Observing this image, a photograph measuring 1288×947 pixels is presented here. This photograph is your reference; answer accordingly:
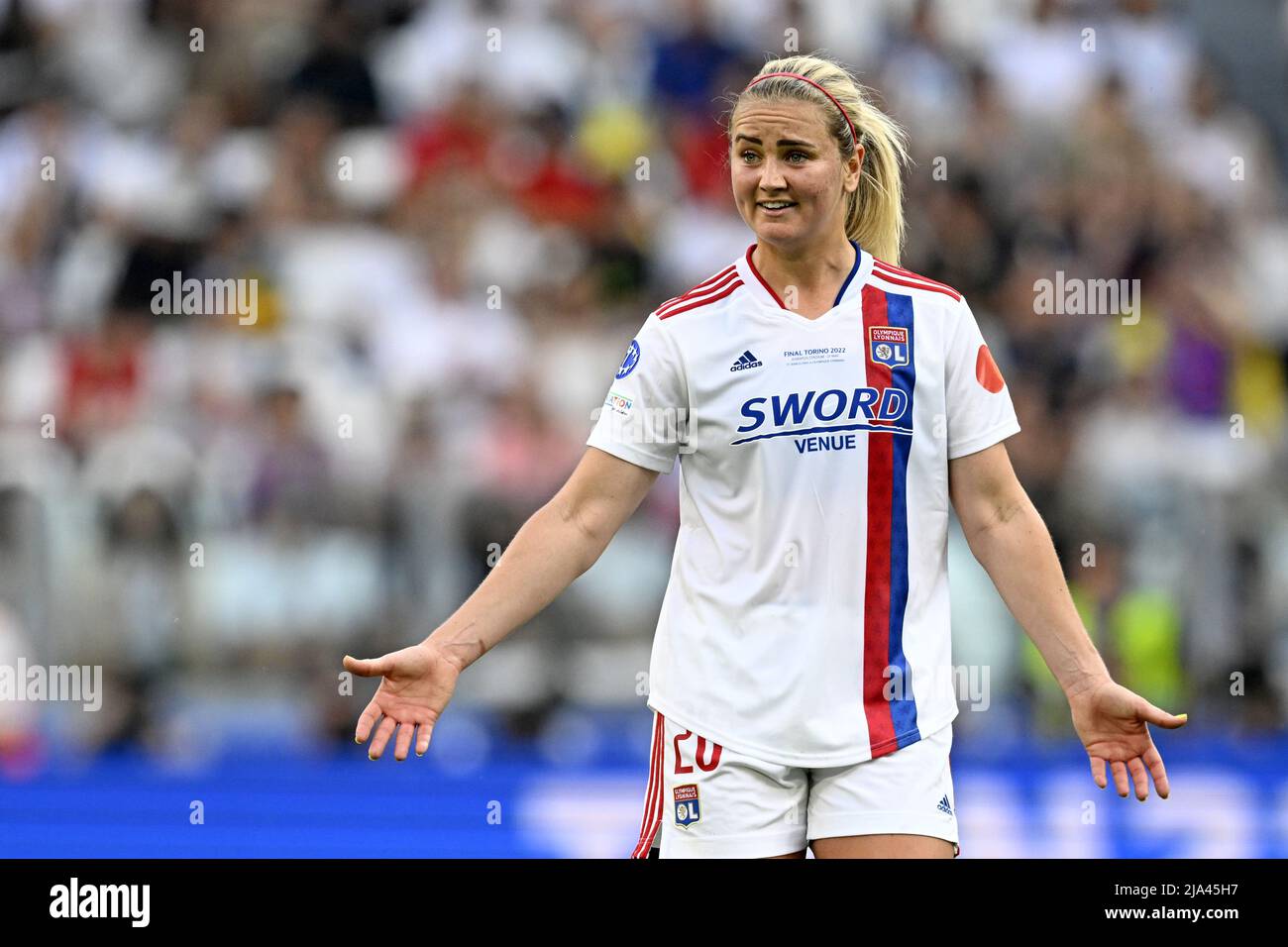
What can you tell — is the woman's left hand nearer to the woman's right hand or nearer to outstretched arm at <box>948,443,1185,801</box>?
outstretched arm at <box>948,443,1185,801</box>

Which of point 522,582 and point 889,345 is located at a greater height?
point 889,345

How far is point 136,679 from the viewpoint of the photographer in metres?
8.43

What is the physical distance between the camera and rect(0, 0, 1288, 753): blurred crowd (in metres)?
8.60

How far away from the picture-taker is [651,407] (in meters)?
4.20

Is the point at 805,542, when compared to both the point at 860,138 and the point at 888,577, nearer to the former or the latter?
the point at 888,577

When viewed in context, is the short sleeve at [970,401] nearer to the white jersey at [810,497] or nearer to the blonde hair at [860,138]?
the white jersey at [810,497]

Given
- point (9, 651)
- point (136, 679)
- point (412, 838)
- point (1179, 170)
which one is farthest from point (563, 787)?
point (1179, 170)

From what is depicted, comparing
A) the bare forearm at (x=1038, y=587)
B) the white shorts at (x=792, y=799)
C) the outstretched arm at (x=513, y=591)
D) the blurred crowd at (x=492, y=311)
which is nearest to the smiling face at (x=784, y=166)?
the outstretched arm at (x=513, y=591)

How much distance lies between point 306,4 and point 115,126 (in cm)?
133

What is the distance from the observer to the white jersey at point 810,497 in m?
4.07

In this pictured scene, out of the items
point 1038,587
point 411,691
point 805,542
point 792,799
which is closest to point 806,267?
point 805,542

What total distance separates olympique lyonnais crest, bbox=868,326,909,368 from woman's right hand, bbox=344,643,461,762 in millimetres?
1096

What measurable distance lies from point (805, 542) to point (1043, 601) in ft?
1.77

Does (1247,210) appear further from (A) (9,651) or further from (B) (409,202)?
(A) (9,651)
